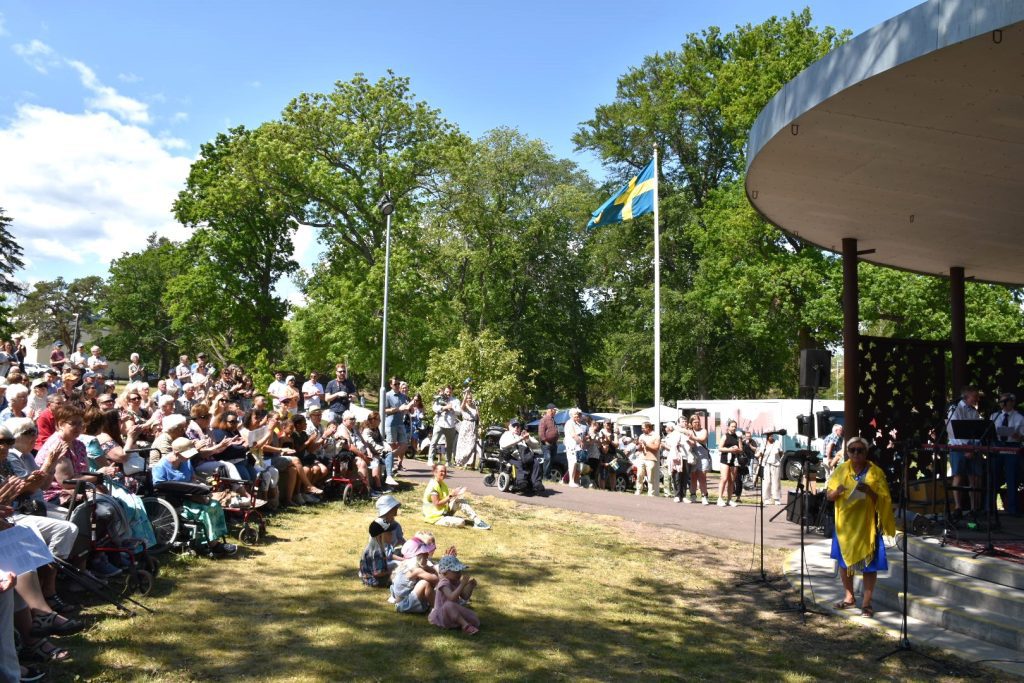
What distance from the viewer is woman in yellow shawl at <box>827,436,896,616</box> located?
7.71 m

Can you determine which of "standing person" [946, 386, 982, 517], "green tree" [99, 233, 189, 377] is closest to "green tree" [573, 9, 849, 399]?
"standing person" [946, 386, 982, 517]

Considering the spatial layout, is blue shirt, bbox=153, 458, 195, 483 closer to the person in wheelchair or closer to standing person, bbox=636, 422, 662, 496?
the person in wheelchair

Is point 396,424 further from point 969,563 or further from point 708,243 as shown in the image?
point 708,243

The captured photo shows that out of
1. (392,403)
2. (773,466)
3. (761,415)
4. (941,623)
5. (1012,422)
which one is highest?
(392,403)

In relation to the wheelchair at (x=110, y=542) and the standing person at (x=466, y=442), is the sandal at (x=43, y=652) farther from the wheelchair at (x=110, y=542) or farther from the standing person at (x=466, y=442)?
the standing person at (x=466, y=442)

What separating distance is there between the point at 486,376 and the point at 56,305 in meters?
77.1

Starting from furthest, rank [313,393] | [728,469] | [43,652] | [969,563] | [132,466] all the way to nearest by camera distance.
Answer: [728,469] < [313,393] < [969,563] < [132,466] < [43,652]

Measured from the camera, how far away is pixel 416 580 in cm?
750

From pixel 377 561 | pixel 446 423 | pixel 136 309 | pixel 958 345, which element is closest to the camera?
pixel 377 561

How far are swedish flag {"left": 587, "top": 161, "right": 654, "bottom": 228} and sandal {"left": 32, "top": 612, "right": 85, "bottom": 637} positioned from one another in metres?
16.6

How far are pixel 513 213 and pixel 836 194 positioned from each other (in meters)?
28.4

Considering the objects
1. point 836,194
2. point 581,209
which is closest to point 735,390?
point 581,209

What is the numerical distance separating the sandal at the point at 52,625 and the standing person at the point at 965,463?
9776 millimetres

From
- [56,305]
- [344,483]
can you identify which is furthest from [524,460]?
[56,305]
